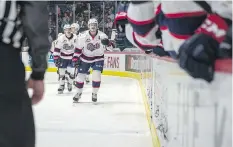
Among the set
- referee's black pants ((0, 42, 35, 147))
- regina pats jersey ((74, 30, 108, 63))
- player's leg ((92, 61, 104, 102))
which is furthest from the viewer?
regina pats jersey ((74, 30, 108, 63))

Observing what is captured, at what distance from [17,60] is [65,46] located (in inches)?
260

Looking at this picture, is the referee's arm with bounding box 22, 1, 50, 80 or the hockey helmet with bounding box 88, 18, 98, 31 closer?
the referee's arm with bounding box 22, 1, 50, 80

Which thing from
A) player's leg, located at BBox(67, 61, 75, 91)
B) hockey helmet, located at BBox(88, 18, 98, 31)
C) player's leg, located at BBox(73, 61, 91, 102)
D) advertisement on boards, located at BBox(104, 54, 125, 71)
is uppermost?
hockey helmet, located at BBox(88, 18, 98, 31)

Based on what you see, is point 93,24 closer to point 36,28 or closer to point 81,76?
point 81,76

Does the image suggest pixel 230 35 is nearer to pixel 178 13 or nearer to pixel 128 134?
pixel 178 13

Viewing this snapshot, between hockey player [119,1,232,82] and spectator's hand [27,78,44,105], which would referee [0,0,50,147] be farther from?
hockey player [119,1,232,82]

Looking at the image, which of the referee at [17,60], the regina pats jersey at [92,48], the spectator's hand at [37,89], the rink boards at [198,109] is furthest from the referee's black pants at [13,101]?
the regina pats jersey at [92,48]

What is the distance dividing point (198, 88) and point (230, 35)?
379 mm

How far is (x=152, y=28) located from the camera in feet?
4.72

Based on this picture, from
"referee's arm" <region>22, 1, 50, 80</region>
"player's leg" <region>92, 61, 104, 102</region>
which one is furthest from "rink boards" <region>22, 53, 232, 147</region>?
"player's leg" <region>92, 61, 104, 102</region>

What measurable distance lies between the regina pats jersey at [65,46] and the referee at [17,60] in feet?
21.2

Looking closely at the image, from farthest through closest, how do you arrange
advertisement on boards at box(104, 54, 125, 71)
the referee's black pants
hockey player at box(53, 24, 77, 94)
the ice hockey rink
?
advertisement on boards at box(104, 54, 125, 71) < hockey player at box(53, 24, 77, 94) < the ice hockey rink < the referee's black pants

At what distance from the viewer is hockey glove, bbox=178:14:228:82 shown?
3.10ft

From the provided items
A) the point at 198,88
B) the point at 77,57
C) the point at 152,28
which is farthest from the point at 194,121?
the point at 77,57
